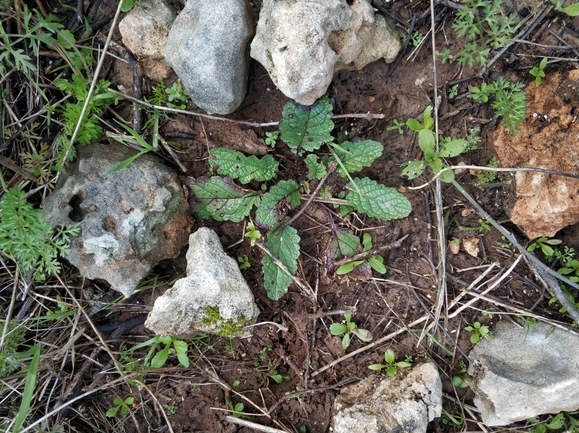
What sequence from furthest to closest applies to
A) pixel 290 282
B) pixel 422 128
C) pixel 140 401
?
1. pixel 140 401
2. pixel 290 282
3. pixel 422 128

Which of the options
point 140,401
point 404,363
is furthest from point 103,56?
point 404,363

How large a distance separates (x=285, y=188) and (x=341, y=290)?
0.76 metres

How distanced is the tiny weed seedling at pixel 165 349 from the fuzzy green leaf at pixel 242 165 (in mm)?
1099

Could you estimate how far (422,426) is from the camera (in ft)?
9.01

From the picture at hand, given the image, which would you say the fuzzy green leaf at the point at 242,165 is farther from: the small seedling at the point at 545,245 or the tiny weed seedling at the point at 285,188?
the small seedling at the point at 545,245

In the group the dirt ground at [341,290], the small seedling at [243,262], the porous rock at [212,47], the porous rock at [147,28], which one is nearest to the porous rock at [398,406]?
the dirt ground at [341,290]

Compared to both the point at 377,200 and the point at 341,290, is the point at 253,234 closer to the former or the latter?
the point at 341,290

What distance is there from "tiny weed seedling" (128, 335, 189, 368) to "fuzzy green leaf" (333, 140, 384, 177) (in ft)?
4.86

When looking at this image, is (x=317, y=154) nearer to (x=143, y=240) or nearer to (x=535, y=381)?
(x=143, y=240)

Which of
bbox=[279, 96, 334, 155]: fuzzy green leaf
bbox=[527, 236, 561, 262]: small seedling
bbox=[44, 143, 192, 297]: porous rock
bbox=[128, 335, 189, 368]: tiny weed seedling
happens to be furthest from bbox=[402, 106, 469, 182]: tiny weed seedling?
bbox=[128, 335, 189, 368]: tiny weed seedling

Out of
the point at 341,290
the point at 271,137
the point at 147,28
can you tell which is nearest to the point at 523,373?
the point at 341,290

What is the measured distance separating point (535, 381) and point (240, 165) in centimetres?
220

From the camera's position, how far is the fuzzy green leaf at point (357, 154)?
9.05 ft

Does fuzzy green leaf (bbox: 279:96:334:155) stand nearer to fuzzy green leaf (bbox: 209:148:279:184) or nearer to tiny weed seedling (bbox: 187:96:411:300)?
tiny weed seedling (bbox: 187:96:411:300)
